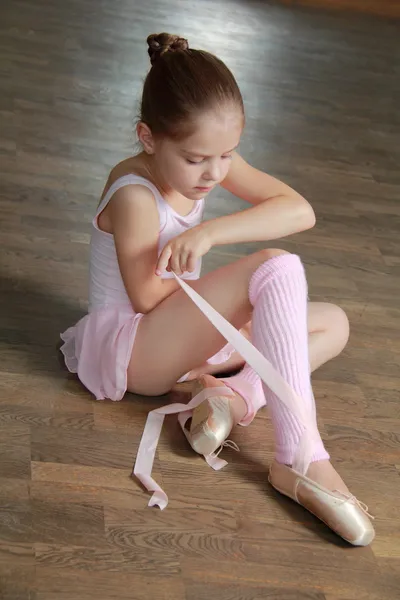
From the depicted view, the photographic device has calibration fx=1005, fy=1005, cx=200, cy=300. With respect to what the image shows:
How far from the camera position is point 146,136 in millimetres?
1544

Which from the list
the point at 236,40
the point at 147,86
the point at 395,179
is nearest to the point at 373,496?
the point at 147,86

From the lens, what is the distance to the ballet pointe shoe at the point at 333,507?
144 centimetres

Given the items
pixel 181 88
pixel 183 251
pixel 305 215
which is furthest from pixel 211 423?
pixel 181 88

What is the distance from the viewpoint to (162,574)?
133 cm

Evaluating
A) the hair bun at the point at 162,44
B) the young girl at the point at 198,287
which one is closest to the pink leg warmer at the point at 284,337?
the young girl at the point at 198,287

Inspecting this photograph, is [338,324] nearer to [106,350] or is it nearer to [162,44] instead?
[106,350]

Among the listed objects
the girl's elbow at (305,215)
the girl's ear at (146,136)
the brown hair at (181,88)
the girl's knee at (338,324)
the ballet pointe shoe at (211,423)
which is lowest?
the ballet pointe shoe at (211,423)

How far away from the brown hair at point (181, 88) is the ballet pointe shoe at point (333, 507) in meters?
0.54

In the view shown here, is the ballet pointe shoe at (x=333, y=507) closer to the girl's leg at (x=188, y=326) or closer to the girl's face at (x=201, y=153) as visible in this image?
the girl's leg at (x=188, y=326)

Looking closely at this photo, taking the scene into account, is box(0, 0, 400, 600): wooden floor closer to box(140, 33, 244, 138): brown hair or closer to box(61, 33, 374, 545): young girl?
box(61, 33, 374, 545): young girl

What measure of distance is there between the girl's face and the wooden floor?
39cm

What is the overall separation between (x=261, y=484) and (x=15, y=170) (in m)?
1.21

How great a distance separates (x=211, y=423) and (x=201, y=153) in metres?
0.41

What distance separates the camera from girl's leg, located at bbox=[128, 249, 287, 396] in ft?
5.16
